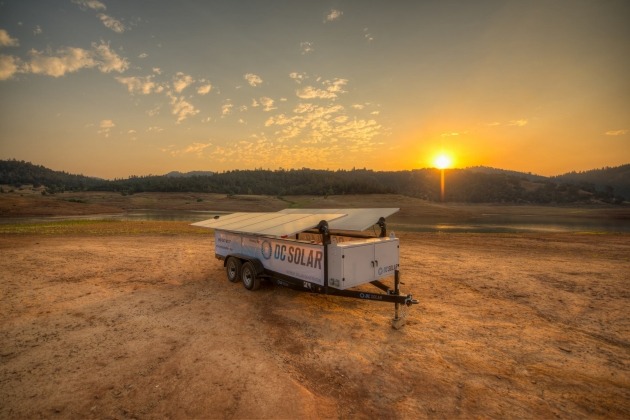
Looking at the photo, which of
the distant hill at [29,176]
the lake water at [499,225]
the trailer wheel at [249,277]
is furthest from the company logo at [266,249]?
the distant hill at [29,176]

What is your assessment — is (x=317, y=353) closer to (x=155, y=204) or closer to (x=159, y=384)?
(x=159, y=384)

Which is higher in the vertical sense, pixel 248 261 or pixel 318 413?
pixel 248 261

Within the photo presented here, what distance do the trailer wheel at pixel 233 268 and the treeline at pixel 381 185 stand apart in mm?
94426

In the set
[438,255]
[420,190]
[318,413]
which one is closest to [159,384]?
[318,413]

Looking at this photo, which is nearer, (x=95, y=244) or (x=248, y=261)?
(x=248, y=261)

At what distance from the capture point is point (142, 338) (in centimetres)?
672

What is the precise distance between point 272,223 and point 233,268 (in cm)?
265

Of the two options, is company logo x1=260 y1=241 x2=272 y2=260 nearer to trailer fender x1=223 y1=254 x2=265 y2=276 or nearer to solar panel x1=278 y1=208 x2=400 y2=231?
trailer fender x1=223 y1=254 x2=265 y2=276

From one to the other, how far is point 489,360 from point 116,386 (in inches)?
263

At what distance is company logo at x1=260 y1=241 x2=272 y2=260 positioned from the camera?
918cm

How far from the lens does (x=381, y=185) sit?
401 feet

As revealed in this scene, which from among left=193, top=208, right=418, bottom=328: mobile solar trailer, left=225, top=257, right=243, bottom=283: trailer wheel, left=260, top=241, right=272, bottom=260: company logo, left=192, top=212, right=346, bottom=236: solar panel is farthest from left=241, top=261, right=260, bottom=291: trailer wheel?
left=192, top=212, right=346, bottom=236: solar panel

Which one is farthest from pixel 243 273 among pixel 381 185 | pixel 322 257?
pixel 381 185

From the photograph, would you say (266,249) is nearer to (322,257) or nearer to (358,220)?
(322,257)
